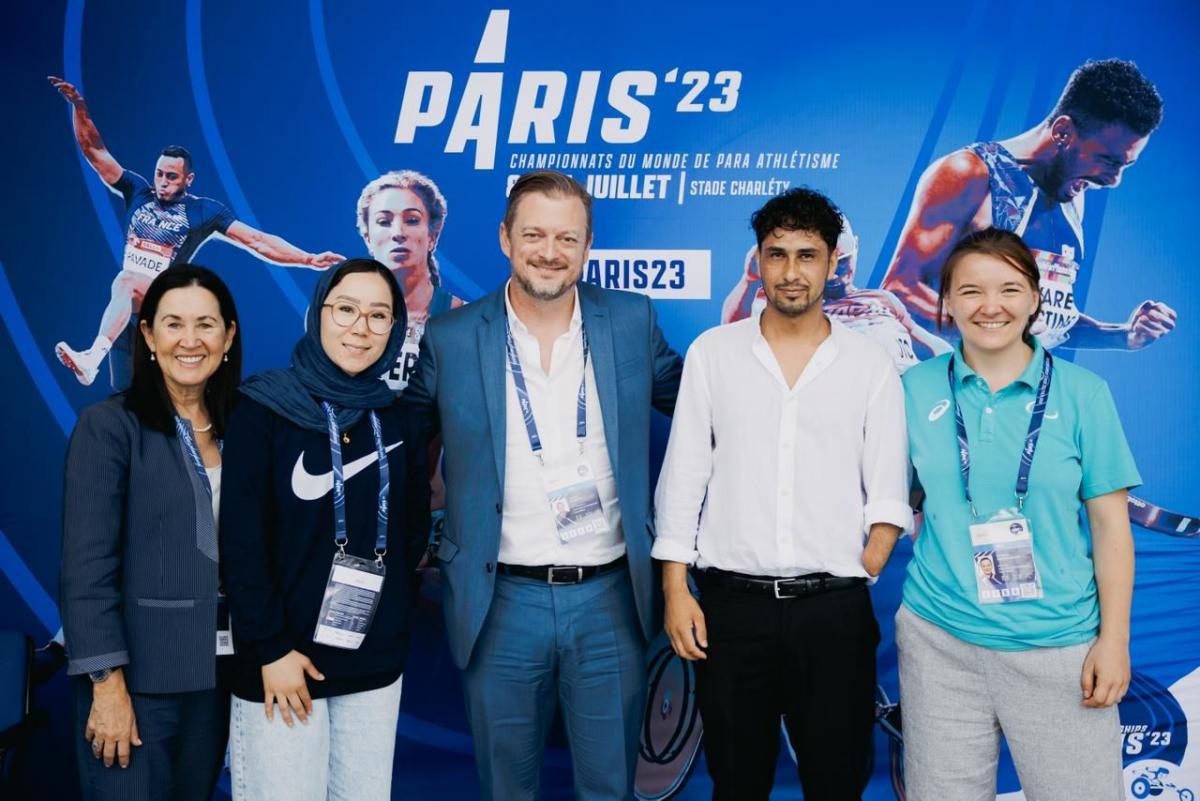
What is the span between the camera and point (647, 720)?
303 cm

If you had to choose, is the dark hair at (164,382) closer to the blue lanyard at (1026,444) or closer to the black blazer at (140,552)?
the black blazer at (140,552)

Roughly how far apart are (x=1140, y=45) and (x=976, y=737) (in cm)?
221

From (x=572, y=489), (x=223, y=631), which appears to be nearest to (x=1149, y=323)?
(x=572, y=489)

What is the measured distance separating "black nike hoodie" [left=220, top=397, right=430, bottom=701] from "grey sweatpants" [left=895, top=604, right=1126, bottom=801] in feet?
3.98

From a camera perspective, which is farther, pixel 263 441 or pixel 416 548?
pixel 416 548

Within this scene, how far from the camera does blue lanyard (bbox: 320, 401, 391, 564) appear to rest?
2055mm

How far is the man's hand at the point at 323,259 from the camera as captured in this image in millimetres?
3066

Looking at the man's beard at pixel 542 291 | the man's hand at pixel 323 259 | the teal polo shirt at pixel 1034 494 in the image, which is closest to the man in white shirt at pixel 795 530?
the teal polo shirt at pixel 1034 494

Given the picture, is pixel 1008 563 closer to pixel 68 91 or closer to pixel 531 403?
pixel 531 403

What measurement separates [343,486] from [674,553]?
0.80m

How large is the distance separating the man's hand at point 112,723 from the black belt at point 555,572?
87 centimetres

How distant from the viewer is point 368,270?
7.05ft

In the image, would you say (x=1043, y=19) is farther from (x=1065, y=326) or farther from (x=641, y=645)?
(x=641, y=645)

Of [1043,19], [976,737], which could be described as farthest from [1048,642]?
[1043,19]
